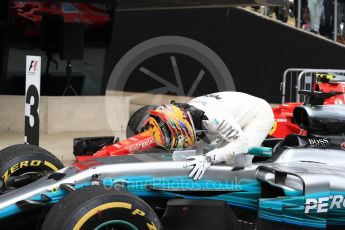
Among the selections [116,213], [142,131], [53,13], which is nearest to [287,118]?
[142,131]

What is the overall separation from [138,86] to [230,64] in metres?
2.50

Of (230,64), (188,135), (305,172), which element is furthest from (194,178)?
(230,64)

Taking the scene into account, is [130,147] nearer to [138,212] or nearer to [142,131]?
[142,131]

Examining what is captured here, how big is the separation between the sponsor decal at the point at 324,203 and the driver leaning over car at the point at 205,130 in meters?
0.62

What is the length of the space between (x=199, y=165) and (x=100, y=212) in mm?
973

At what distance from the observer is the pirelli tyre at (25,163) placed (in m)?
5.12

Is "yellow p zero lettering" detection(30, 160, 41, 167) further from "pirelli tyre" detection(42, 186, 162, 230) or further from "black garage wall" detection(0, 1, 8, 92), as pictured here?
"black garage wall" detection(0, 1, 8, 92)

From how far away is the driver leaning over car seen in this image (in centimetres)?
457

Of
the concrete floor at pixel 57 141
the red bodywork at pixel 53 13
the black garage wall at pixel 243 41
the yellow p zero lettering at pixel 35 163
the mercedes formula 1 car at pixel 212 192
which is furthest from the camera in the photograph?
the black garage wall at pixel 243 41

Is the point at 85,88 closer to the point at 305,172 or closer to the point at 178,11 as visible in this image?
the point at 178,11

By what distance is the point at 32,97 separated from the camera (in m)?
6.65

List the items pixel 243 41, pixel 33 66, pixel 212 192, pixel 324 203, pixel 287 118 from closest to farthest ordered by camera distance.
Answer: pixel 324 203 → pixel 212 192 → pixel 33 66 → pixel 287 118 → pixel 243 41

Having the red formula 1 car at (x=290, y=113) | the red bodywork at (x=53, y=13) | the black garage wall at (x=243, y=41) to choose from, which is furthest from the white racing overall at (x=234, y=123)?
the black garage wall at (x=243, y=41)

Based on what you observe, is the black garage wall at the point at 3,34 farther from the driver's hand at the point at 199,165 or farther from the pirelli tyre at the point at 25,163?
the driver's hand at the point at 199,165
